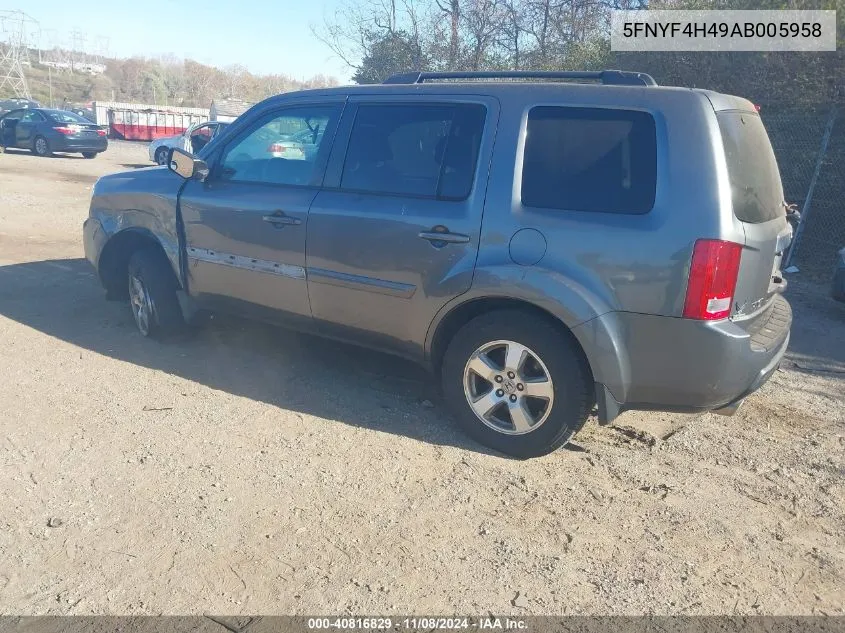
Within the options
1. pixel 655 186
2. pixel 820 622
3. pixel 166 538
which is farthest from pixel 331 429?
pixel 820 622

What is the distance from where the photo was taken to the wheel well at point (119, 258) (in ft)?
18.4

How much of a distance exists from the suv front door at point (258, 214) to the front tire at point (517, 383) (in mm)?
1227

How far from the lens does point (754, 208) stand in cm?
351

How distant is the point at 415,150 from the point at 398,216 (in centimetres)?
41

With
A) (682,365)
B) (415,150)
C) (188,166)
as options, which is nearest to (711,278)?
(682,365)

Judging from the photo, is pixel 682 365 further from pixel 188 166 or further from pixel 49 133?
pixel 49 133

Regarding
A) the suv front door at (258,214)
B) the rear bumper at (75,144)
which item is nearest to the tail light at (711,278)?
the suv front door at (258,214)

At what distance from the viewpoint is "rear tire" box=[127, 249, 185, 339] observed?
5.39 m

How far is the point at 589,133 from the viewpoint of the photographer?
3578mm

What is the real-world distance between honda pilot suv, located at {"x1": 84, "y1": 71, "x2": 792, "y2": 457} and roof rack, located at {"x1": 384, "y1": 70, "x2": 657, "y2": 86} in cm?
2

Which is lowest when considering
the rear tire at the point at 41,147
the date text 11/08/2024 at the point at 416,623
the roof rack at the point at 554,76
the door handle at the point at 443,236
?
the date text 11/08/2024 at the point at 416,623

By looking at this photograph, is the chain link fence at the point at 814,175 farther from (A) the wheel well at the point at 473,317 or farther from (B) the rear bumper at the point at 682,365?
(A) the wheel well at the point at 473,317

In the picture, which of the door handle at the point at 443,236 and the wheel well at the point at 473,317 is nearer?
the wheel well at the point at 473,317

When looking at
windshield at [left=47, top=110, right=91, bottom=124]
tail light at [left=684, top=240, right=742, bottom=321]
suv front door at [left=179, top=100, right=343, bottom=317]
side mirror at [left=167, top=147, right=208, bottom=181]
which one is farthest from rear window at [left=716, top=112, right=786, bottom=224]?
windshield at [left=47, top=110, right=91, bottom=124]
